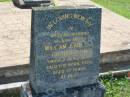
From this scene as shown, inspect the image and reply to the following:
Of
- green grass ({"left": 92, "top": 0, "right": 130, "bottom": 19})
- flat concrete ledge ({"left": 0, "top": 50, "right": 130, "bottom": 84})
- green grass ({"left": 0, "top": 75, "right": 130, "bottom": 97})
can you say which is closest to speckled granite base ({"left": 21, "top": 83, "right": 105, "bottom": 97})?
green grass ({"left": 0, "top": 75, "right": 130, "bottom": 97})

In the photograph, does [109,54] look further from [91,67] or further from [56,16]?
[56,16]

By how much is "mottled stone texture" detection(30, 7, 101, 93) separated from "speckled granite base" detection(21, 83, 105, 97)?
0.08 m

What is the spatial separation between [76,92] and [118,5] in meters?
9.51

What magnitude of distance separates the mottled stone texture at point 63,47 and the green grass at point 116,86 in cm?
130

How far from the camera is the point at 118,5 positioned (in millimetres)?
15578

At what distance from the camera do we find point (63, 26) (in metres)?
6.20

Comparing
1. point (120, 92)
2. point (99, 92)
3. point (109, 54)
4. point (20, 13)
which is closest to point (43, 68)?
point (99, 92)

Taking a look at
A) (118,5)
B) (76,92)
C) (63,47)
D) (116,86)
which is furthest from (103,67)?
(118,5)

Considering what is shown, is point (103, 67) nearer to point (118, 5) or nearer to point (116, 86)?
point (116, 86)

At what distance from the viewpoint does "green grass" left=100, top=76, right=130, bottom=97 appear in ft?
25.9

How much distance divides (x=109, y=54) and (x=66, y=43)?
3500 millimetres

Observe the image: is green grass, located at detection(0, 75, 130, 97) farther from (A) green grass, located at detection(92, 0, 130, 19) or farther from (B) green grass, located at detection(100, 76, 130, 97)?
(A) green grass, located at detection(92, 0, 130, 19)

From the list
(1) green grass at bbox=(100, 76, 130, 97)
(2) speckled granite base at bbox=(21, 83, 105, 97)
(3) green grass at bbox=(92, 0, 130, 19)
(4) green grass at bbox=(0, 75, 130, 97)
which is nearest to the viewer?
(2) speckled granite base at bbox=(21, 83, 105, 97)

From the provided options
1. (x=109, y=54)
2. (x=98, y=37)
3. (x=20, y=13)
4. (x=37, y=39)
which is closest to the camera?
(x=37, y=39)
